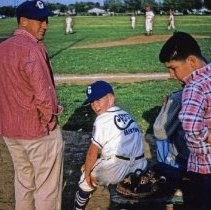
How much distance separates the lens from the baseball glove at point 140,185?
12.8 ft

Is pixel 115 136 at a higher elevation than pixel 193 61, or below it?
below

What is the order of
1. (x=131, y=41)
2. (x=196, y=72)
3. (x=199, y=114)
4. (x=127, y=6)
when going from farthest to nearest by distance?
1. (x=127, y=6)
2. (x=131, y=41)
3. (x=196, y=72)
4. (x=199, y=114)

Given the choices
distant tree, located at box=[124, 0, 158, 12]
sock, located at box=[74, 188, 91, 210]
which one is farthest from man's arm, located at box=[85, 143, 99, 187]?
distant tree, located at box=[124, 0, 158, 12]

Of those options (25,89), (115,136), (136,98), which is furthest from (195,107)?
(136,98)

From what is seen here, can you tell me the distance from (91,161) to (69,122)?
17.8 ft

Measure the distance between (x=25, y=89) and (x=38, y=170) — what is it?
2.51ft

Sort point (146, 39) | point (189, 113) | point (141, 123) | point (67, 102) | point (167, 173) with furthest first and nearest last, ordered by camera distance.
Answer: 1. point (146, 39)
2. point (67, 102)
3. point (141, 123)
4. point (167, 173)
5. point (189, 113)

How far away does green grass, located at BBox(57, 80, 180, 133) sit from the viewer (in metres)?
9.94

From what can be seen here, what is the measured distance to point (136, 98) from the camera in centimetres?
1177

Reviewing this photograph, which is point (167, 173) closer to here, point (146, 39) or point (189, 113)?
point (189, 113)

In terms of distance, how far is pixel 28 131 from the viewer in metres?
4.30

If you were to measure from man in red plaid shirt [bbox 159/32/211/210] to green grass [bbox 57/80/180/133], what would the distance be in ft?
18.0

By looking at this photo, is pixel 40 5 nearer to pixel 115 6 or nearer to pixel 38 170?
pixel 38 170

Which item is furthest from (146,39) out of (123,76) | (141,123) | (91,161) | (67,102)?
(91,161)
